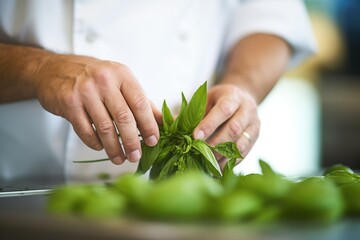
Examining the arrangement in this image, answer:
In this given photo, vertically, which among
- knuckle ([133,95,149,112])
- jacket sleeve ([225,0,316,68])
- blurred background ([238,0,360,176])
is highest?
jacket sleeve ([225,0,316,68])

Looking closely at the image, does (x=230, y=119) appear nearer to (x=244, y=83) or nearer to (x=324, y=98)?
(x=244, y=83)

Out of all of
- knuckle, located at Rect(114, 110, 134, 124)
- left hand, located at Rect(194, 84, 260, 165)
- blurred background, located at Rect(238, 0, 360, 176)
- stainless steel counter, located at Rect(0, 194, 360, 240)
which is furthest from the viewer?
blurred background, located at Rect(238, 0, 360, 176)

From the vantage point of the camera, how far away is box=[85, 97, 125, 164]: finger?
2.73 ft

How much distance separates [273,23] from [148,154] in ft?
2.43

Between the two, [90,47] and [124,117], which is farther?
[90,47]

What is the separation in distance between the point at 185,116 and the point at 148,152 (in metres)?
0.08

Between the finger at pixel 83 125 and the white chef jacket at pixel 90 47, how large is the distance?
31cm

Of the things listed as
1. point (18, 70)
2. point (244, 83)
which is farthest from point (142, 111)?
point (244, 83)

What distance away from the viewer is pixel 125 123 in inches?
32.1

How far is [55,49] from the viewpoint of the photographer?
1175 mm

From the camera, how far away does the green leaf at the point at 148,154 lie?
33.6 inches

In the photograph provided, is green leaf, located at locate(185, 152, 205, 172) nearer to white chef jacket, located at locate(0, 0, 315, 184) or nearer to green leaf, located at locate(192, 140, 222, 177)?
green leaf, located at locate(192, 140, 222, 177)

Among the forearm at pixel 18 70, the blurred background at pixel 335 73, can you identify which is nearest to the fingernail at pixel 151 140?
the forearm at pixel 18 70

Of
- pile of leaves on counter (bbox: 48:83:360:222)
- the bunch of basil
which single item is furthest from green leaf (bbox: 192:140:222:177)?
pile of leaves on counter (bbox: 48:83:360:222)
